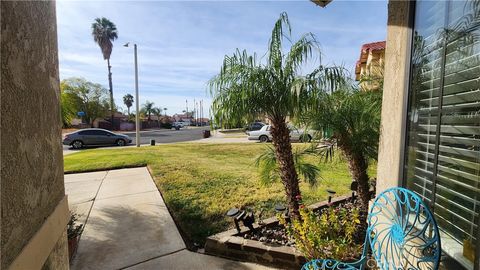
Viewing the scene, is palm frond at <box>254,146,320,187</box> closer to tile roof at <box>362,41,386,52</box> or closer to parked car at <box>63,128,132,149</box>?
tile roof at <box>362,41,386,52</box>

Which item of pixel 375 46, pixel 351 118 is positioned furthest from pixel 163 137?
pixel 351 118

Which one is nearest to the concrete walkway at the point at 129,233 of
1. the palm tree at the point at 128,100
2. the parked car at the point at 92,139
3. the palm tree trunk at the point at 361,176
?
the palm tree trunk at the point at 361,176

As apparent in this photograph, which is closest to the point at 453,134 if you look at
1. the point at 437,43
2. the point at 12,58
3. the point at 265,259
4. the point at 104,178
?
the point at 437,43

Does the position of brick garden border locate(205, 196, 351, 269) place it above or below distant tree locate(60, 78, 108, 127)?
below

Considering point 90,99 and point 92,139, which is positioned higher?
point 90,99

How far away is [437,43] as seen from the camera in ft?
6.81

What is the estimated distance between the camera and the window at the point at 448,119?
1.70 metres

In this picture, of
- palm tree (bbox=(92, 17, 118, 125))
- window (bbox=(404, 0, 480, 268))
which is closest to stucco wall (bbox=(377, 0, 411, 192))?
window (bbox=(404, 0, 480, 268))

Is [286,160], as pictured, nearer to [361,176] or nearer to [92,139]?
[361,176]

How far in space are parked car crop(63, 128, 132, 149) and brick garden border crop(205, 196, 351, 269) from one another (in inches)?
664

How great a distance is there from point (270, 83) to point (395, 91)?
1.48 m

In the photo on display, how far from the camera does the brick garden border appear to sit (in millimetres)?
3141

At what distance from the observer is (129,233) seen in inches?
158

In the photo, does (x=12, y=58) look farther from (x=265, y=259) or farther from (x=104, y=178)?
(x=104, y=178)
